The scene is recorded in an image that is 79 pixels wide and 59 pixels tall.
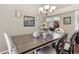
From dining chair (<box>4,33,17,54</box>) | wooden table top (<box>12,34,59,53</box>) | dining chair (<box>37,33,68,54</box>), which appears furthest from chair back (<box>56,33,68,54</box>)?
dining chair (<box>4,33,17,54</box>)

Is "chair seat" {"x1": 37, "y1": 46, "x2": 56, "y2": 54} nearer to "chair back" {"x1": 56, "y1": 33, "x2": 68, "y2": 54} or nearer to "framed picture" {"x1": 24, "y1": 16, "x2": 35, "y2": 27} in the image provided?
"chair back" {"x1": 56, "y1": 33, "x2": 68, "y2": 54}

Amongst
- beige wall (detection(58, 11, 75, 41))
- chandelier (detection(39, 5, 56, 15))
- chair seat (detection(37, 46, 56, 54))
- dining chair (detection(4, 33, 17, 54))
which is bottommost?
chair seat (detection(37, 46, 56, 54))

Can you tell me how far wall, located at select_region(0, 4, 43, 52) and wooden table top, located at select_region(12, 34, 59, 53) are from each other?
6 centimetres

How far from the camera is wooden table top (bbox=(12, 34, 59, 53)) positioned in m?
1.12

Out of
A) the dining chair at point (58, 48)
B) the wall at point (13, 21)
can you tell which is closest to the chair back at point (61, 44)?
the dining chair at point (58, 48)

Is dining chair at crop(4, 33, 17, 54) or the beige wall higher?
the beige wall

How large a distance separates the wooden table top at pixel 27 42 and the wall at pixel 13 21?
0.21ft

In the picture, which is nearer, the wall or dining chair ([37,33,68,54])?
the wall

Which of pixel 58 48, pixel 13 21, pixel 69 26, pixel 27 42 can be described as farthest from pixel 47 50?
pixel 13 21

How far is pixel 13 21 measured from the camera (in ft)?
3.65
